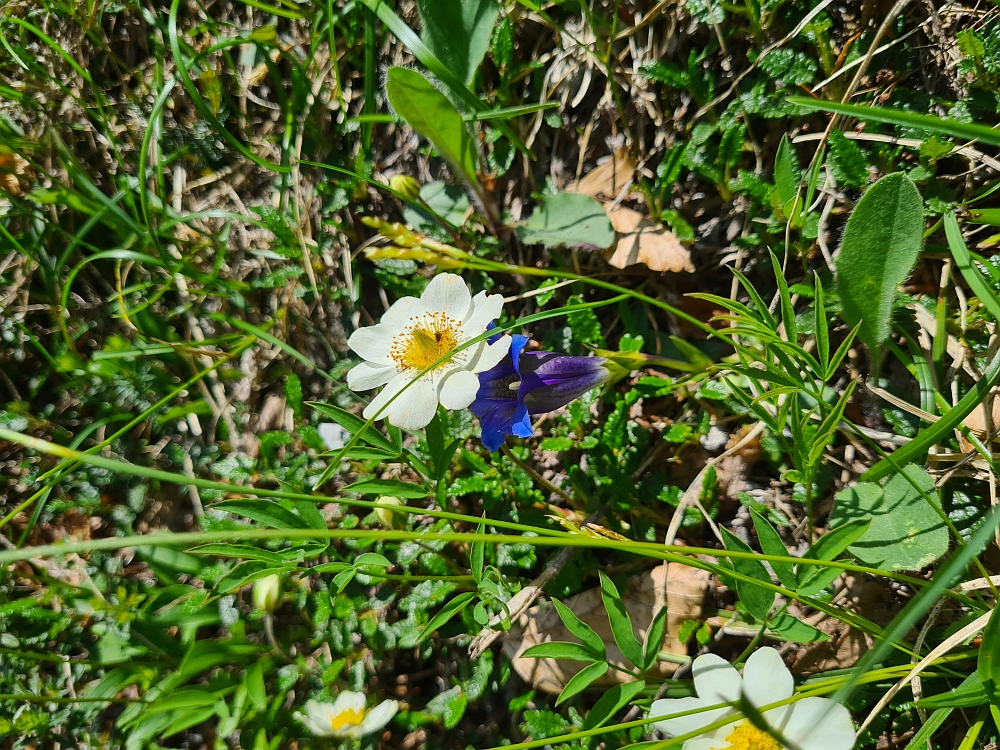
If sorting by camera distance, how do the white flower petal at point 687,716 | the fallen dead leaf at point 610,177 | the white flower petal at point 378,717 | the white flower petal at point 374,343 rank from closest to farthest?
the white flower petal at point 687,716 → the white flower petal at point 374,343 → the white flower petal at point 378,717 → the fallen dead leaf at point 610,177

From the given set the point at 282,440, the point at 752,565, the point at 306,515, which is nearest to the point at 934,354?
the point at 752,565

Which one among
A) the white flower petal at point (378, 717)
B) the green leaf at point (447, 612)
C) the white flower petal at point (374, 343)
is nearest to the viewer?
the green leaf at point (447, 612)

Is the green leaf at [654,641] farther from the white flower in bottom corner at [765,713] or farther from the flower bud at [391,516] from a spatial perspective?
the flower bud at [391,516]

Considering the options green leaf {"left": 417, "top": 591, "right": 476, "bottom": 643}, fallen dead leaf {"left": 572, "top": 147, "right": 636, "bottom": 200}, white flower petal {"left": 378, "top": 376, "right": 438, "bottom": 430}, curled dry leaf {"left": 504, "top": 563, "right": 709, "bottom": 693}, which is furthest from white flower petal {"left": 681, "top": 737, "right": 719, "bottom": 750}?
fallen dead leaf {"left": 572, "top": 147, "right": 636, "bottom": 200}

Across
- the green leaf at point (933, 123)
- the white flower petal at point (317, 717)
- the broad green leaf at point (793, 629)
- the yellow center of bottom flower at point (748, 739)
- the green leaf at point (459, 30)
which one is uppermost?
the green leaf at point (459, 30)

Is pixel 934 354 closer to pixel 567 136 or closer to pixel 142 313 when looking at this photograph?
pixel 567 136

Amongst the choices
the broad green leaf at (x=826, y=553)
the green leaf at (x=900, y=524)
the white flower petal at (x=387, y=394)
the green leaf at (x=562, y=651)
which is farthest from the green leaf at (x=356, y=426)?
the green leaf at (x=900, y=524)

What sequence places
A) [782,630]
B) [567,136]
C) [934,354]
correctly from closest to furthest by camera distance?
[782,630] < [934,354] < [567,136]
